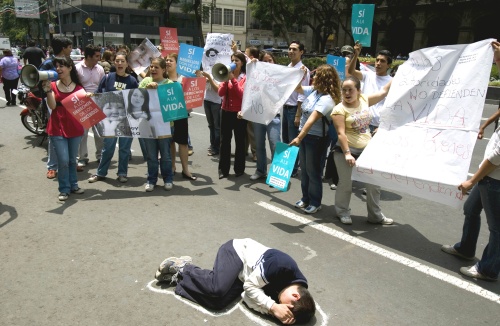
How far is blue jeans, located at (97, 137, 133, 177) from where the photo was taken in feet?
19.8

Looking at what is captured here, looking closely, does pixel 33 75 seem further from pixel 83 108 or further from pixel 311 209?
pixel 311 209

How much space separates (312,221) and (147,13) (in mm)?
65816

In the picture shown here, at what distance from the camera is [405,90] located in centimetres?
433

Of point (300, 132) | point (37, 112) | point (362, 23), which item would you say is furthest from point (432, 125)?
point (37, 112)

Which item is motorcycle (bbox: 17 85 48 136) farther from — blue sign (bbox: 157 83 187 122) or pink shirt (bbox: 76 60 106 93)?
blue sign (bbox: 157 83 187 122)

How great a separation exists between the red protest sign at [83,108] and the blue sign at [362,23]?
3753 mm

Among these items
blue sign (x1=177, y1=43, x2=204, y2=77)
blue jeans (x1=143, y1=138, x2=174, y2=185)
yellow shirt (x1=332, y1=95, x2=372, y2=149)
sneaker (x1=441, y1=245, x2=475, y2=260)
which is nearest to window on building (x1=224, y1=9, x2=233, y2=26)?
blue sign (x1=177, y1=43, x2=204, y2=77)

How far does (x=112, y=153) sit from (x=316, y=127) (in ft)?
10.4

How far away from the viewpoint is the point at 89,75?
21.8 ft

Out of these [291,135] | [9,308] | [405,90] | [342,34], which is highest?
[342,34]

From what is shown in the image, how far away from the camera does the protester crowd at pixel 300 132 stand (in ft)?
12.6

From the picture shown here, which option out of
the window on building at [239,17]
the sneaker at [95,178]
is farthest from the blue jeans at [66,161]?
the window on building at [239,17]

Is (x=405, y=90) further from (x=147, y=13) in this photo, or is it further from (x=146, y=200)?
(x=147, y=13)

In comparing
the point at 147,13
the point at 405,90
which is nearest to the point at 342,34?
the point at 147,13
